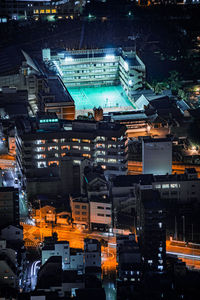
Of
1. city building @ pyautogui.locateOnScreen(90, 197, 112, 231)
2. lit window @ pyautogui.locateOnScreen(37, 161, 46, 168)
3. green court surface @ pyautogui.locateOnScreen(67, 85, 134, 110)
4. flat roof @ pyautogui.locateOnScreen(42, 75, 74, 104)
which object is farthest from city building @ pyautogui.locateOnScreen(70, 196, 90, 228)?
green court surface @ pyautogui.locateOnScreen(67, 85, 134, 110)

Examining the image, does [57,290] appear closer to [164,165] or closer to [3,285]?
[3,285]

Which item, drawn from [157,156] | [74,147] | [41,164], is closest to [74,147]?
[74,147]

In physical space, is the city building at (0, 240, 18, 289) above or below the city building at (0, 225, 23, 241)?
below

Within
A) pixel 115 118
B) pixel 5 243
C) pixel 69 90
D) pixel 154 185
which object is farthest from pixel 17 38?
pixel 5 243

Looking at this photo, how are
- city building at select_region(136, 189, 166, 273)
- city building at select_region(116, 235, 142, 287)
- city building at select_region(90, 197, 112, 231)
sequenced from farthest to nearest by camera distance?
city building at select_region(90, 197, 112, 231) → city building at select_region(136, 189, 166, 273) → city building at select_region(116, 235, 142, 287)

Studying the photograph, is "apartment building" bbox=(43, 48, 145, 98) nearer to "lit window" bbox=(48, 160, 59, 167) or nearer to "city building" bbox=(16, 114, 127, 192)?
"city building" bbox=(16, 114, 127, 192)

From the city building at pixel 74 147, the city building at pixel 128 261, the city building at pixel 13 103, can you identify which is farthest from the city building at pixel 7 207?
the city building at pixel 13 103

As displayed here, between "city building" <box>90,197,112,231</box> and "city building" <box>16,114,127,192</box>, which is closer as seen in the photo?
"city building" <box>90,197,112,231</box>
